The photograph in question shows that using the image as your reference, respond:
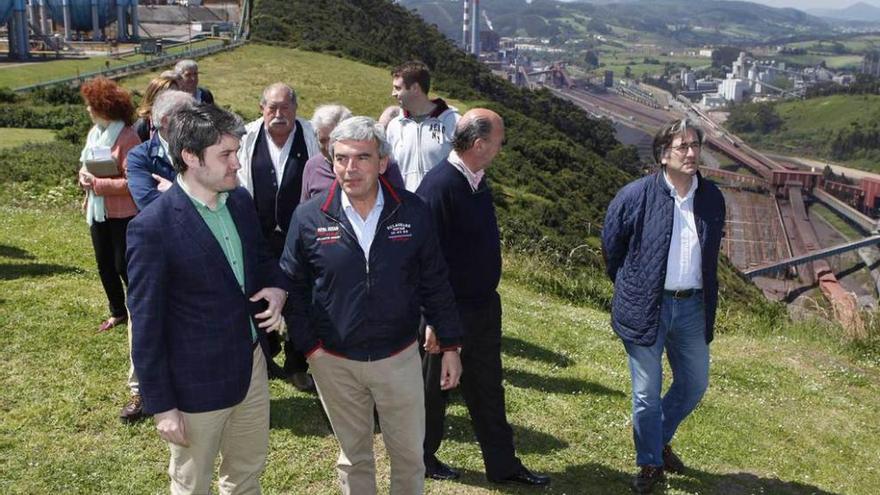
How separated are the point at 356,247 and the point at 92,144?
2.99 m

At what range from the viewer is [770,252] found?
77562mm

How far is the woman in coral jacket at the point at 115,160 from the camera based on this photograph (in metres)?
5.41

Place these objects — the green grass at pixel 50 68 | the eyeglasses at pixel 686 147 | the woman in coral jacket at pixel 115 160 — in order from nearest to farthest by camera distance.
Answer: the eyeglasses at pixel 686 147
the woman in coral jacket at pixel 115 160
the green grass at pixel 50 68

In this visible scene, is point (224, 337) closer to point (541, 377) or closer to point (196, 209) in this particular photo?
point (196, 209)

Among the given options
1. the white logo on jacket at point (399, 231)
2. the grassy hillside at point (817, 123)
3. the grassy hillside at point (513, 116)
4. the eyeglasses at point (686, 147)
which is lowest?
the grassy hillside at point (817, 123)

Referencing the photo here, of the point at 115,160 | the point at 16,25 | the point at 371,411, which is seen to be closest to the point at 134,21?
the point at 16,25

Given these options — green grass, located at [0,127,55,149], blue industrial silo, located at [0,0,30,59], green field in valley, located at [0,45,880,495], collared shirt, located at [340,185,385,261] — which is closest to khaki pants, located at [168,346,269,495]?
collared shirt, located at [340,185,385,261]

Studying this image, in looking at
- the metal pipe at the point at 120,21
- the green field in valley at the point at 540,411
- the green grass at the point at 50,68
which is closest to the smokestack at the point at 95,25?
the metal pipe at the point at 120,21

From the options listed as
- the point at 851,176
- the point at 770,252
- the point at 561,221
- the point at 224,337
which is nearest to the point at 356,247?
the point at 224,337

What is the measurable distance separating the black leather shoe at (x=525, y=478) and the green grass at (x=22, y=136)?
17752 mm

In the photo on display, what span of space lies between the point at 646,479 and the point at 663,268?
4.62 feet

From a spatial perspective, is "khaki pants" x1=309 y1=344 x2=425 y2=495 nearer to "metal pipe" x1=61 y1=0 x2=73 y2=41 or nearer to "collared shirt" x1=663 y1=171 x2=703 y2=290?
"collared shirt" x1=663 y1=171 x2=703 y2=290

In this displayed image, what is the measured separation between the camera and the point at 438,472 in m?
4.95

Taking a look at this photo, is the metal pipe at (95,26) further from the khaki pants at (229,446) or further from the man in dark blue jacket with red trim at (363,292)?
the khaki pants at (229,446)
